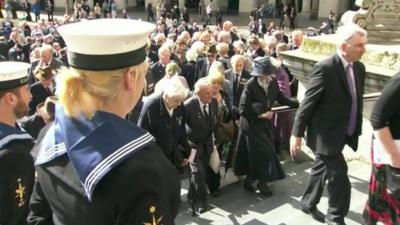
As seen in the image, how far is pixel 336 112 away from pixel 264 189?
1737 millimetres

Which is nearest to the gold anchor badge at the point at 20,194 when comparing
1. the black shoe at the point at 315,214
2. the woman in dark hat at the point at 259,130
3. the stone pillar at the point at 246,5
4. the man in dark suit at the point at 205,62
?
the black shoe at the point at 315,214

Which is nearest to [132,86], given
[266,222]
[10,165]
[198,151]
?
[10,165]

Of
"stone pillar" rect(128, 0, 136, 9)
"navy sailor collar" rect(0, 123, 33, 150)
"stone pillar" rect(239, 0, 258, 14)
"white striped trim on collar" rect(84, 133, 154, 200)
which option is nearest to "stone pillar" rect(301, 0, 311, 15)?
"stone pillar" rect(239, 0, 258, 14)

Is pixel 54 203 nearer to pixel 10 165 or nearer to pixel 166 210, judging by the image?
pixel 166 210

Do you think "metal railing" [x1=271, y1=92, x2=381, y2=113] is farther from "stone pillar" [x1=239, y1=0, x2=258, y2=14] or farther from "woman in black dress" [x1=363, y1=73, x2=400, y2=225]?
"stone pillar" [x1=239, y1=0, x2=258, y2=14]

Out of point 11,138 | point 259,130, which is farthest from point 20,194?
point 259,130

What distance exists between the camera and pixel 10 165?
2.45m

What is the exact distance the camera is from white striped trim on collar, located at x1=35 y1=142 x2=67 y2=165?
1.65m

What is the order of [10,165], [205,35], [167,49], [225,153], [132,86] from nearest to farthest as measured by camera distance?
[132,86] → [10,165] → [225,153] → [167,49] → [205,35]

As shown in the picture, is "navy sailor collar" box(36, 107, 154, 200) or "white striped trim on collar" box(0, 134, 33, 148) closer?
"navy sailor collar" box(36, 107, 154, 200)

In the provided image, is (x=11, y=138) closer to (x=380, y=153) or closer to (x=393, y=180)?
(x=380, y=153)

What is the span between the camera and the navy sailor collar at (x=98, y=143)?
147 centimetres

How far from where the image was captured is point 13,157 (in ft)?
8.09

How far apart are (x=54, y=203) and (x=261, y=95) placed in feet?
13.7
